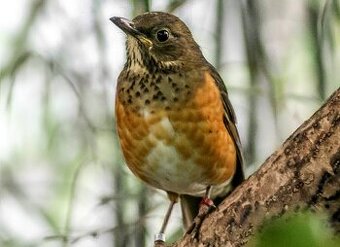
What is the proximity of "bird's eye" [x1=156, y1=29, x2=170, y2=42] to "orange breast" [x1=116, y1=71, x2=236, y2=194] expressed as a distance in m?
0.24

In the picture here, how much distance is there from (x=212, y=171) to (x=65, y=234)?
0.56 meters

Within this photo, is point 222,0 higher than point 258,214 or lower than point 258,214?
higher

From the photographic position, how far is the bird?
2.34m

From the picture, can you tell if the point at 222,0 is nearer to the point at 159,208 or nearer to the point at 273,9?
the point at 273,9

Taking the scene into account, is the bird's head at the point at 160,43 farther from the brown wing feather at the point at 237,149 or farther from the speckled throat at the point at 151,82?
the brown wing feather at the point at 237,149

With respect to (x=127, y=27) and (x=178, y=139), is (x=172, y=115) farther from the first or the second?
(x=127, y=27)

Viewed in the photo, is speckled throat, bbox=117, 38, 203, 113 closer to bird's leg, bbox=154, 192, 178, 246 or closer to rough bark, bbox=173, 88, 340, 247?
bird's leg, bbox=154, 192, 178, 246

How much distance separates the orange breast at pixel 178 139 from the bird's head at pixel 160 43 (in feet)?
0.59

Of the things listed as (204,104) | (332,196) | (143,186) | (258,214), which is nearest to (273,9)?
(204,104)

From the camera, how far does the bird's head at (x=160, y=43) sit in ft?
8.08

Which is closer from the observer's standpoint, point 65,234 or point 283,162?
point 283,162

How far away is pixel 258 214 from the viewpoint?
64.9 inches

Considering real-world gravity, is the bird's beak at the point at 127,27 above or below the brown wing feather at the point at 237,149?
above

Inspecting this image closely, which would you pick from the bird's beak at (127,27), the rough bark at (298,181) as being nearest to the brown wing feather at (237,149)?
the bird's beak at (127,27)
